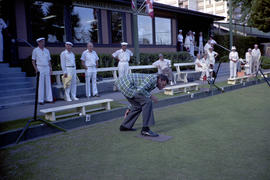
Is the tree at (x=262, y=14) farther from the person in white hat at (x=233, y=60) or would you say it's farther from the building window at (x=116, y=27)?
the building window at (x=116, y=27)

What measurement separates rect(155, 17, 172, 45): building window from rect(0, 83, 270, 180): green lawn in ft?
39.8

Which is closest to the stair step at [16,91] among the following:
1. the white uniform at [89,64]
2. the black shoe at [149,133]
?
the white uniform at [89,64]

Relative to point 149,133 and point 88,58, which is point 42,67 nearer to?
point 88,58

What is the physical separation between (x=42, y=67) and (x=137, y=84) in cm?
415

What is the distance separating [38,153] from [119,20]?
38.3ft

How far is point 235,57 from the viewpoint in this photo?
41.8ft

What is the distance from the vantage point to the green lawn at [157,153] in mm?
2988

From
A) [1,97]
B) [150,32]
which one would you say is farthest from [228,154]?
[150,32]

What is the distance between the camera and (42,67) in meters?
7.51

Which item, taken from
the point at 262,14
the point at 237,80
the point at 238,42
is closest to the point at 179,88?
the point at 237,80

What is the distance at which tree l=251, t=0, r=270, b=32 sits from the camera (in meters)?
20.8

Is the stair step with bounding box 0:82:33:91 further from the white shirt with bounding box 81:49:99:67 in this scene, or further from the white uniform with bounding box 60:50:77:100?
the white shirt with bounding box 81:49:99:67

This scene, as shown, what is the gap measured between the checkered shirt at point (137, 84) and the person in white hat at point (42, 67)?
3783 mm

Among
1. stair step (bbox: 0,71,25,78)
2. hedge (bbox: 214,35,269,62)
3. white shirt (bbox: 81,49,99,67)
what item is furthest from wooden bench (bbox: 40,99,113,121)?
hedge (bbox: 214,35,269,62)
